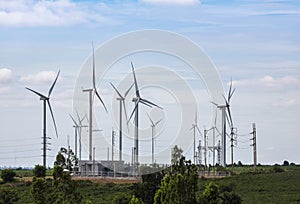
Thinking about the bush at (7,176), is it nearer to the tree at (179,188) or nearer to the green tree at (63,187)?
the tree at (179,188)

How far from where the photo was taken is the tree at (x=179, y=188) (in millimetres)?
57219

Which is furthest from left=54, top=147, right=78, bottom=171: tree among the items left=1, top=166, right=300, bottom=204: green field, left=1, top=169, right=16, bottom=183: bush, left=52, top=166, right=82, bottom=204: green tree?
left=1, top=169, right=16, bottom=183: bush

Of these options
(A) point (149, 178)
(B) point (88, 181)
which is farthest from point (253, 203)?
(B) point (88, 181)

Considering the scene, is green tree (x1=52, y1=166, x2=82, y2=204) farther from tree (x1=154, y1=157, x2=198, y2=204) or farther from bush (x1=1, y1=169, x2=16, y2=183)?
bush (x1=1, y1=169, x2=16, y2=183)

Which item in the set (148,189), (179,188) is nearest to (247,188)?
Result: (148,189)

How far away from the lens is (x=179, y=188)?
5741 cm

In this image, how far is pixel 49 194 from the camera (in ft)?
184

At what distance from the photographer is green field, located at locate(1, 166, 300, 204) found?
10706cm

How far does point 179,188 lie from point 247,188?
6586 cm

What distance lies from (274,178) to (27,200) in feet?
159

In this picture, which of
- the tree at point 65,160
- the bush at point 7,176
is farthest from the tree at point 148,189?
the bush at point 7,176

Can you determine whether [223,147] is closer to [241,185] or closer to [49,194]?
[241,185]

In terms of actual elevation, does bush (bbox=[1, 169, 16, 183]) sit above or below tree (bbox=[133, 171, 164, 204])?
above

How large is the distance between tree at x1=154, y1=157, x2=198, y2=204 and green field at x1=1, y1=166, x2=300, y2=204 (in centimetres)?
4376
